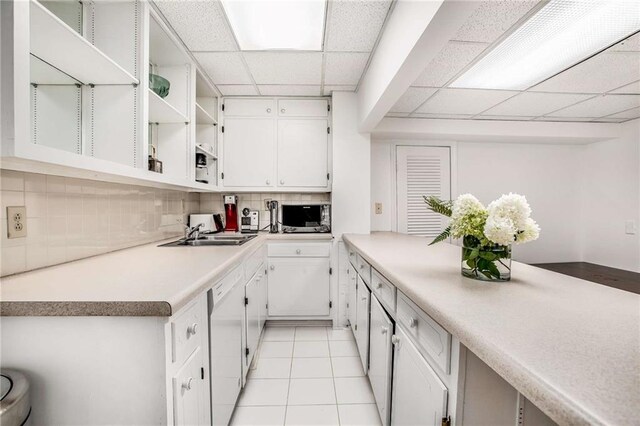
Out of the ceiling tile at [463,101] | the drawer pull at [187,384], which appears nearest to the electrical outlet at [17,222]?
the drawer pull at [187,384]

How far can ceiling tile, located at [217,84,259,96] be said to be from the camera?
102 inches

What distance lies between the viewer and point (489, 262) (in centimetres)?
102

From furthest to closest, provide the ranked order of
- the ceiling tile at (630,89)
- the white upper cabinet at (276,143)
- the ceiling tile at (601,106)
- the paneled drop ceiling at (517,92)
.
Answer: the white upper cabinet at (276,143) → the ceiling tile at (601,106) → the ceiling tile at (630,89) → the paneled drop ceiling at (517,92)

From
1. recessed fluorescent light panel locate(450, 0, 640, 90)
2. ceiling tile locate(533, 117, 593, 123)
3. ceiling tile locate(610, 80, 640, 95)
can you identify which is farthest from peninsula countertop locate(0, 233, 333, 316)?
ceiling tile locate(533, 117, 593, 123)

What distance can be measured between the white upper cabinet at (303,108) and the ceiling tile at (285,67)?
0.32 metres

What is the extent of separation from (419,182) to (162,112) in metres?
2.52

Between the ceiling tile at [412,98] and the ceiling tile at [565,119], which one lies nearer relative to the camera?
the ceiling tile at [412,98]

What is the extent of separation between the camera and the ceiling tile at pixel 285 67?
6.77 feet

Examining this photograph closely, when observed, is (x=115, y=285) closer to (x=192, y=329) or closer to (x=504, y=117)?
(x=192, y=329)

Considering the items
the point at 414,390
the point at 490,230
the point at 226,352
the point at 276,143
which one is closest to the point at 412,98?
the point at 276,143

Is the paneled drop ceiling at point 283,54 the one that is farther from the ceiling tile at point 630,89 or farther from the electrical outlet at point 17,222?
the ceiling tile at point 630,89

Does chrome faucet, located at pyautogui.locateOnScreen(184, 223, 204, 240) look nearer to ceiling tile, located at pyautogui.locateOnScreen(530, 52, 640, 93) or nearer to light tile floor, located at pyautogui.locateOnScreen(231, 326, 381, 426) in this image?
light tile floor, located at pyautogui.locateOnScreen(231, 326, 381, 426)

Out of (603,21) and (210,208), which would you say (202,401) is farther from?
(603,21)

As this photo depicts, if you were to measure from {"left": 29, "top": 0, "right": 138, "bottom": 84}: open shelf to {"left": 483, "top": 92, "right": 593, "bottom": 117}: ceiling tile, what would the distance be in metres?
2.76
